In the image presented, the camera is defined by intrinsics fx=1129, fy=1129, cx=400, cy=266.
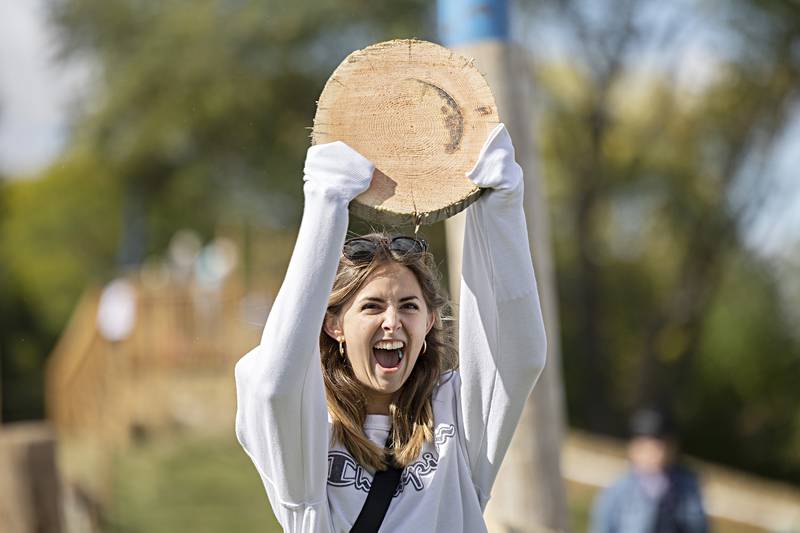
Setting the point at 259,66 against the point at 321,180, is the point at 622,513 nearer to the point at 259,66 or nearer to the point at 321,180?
the point at 321,180

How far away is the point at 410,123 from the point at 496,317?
0.42m

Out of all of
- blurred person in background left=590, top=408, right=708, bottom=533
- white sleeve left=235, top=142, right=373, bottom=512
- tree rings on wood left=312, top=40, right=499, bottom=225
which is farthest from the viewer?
blurred person in background left=590, top=408, right=708, bottom=533

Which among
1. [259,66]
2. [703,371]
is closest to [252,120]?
[259,66]

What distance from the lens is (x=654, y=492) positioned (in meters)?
5.55

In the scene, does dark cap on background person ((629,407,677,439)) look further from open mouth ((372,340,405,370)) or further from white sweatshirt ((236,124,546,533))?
open mouth ((372,340,405,370))

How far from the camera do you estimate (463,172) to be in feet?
7.05

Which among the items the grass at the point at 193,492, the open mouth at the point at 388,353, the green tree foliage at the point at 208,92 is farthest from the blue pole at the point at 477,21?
the green tree foliage at the point at 208,92

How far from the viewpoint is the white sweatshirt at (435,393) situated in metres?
2.01

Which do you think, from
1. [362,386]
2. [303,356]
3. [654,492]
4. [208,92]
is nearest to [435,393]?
[362,386]

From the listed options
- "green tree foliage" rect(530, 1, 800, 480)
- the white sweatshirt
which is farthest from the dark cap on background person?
"green tree foliage" rect(530, 1, 800, 480)

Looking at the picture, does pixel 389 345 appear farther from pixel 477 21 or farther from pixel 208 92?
pixel 208 92

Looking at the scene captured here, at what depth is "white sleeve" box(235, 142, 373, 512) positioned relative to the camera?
1.99m

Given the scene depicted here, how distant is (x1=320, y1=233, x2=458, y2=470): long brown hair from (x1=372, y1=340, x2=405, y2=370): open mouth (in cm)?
9

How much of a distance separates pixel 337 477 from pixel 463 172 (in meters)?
0.64
